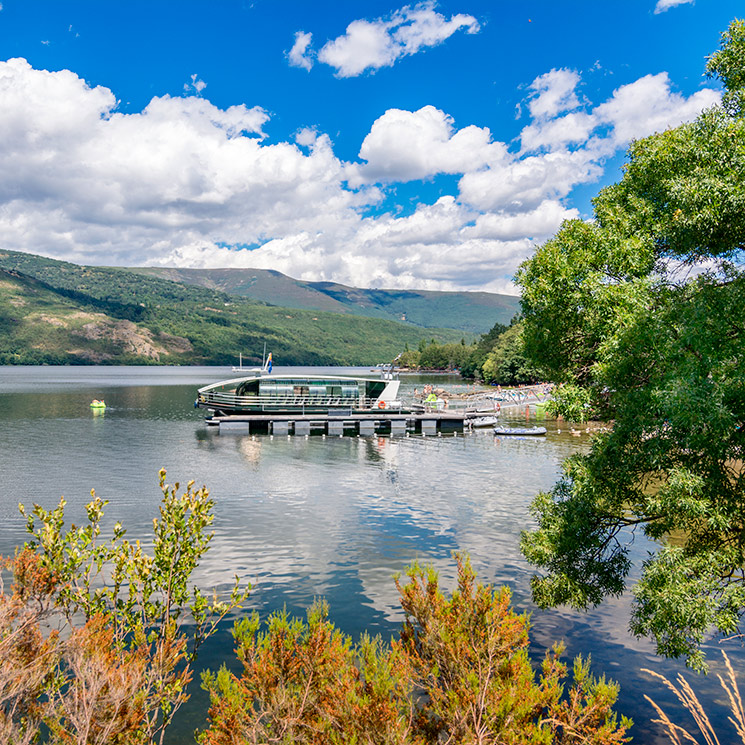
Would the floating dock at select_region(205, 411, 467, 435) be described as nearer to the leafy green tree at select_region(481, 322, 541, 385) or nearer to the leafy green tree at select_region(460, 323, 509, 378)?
the leafy green tree at select_region(481, 322, 541, 385)

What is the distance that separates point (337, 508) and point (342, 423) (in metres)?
35.3

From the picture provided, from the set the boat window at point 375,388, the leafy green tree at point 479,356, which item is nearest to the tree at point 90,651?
the boat window at point 375,388

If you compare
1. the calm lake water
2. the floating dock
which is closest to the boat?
the floating dock

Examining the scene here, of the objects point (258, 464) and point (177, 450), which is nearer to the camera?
point (258, 464)

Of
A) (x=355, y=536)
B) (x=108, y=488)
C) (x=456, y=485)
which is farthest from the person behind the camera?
(x=456, y=485)

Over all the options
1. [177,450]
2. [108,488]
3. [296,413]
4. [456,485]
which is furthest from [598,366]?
[296,413]

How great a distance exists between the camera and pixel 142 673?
725cm

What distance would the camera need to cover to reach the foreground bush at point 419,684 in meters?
7.16

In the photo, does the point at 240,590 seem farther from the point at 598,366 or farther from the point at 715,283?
the point at 715,283

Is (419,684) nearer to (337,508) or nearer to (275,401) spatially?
(337,508)

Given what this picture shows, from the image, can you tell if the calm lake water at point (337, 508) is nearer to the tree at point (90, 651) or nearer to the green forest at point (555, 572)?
the green forest at point (555, 572)

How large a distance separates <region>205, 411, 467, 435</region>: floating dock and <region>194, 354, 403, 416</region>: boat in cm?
102

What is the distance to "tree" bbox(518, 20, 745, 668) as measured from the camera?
10.4 metres

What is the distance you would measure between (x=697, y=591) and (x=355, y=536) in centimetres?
1997
